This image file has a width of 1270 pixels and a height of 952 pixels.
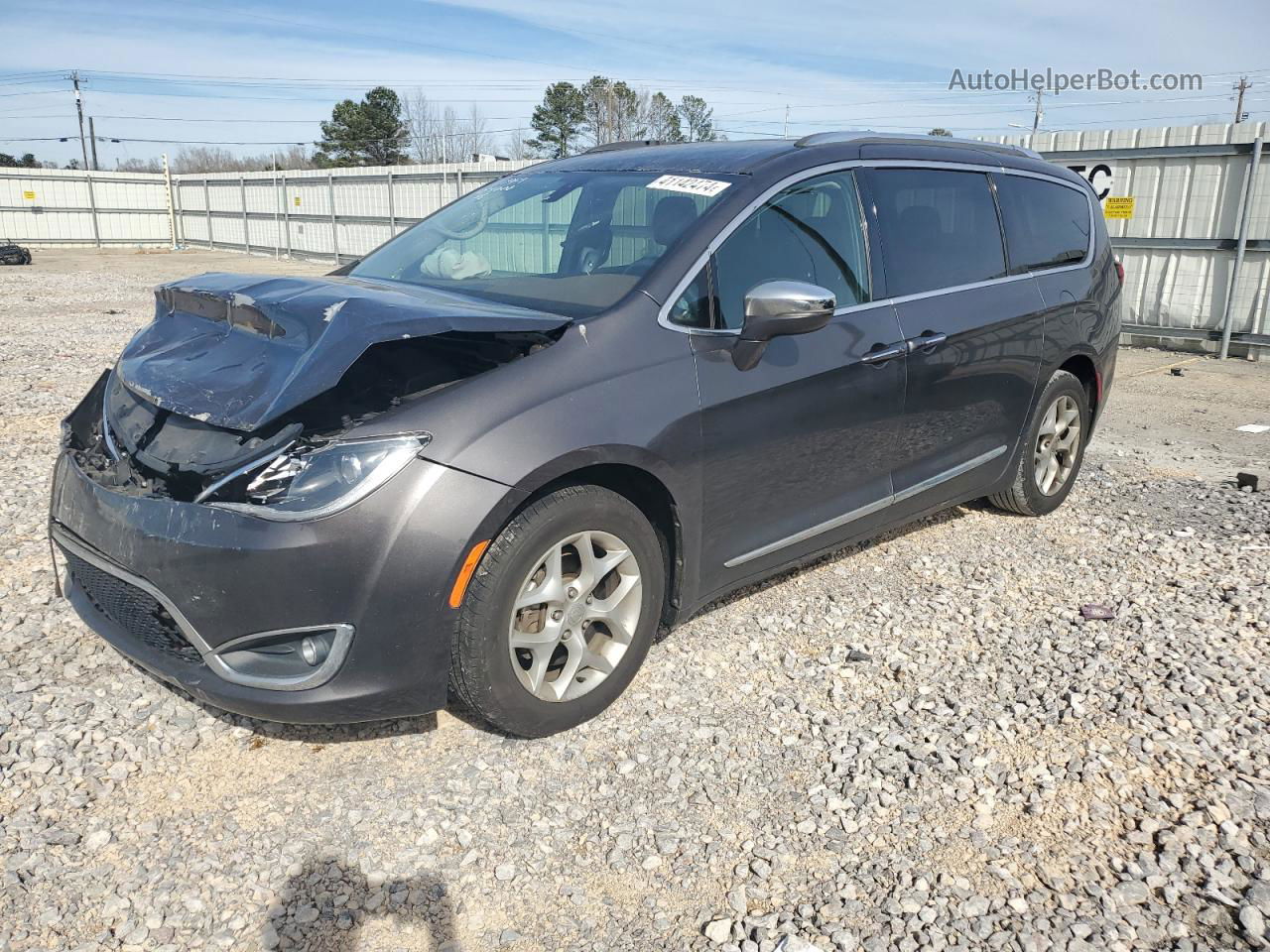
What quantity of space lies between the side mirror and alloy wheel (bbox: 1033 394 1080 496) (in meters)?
2.39

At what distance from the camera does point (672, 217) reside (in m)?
3.58

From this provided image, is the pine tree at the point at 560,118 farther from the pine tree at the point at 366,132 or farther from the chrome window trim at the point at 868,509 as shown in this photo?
the chrome window trim at the point at 868,509

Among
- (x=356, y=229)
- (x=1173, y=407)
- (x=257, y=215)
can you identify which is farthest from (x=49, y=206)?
(x=1173, y=407)

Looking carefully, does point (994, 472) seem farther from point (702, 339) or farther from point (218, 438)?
point (218, 438)

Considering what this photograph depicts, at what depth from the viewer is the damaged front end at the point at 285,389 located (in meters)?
2.66

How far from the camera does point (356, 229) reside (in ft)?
86.0

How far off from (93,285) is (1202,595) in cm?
2168

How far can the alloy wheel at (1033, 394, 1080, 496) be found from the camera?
5.26 meters

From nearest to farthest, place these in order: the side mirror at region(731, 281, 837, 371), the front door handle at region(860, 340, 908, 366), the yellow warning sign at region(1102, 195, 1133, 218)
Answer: the side mirror at region(731, 281, 837, 371), the front door handle at region(860, 340, 908, 366), the yellow warning sign at region(1102, 195, 1133, 218)

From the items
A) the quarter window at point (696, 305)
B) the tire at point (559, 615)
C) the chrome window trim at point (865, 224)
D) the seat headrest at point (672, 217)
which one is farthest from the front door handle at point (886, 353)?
the tire at point (559, 615)

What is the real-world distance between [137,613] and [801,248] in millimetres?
2603

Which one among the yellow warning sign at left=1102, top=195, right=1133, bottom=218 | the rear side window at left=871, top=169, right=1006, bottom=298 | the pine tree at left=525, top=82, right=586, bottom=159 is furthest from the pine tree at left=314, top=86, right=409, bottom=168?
the rear side window at left=871, top=169, right=1006, bottom=298

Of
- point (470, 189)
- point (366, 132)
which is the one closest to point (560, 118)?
point (366, 132)

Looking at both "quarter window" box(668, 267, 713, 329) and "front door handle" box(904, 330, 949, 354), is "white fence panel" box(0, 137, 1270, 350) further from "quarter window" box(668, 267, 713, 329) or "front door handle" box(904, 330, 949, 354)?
"front door handle" box(904, 330, 949, 354)
